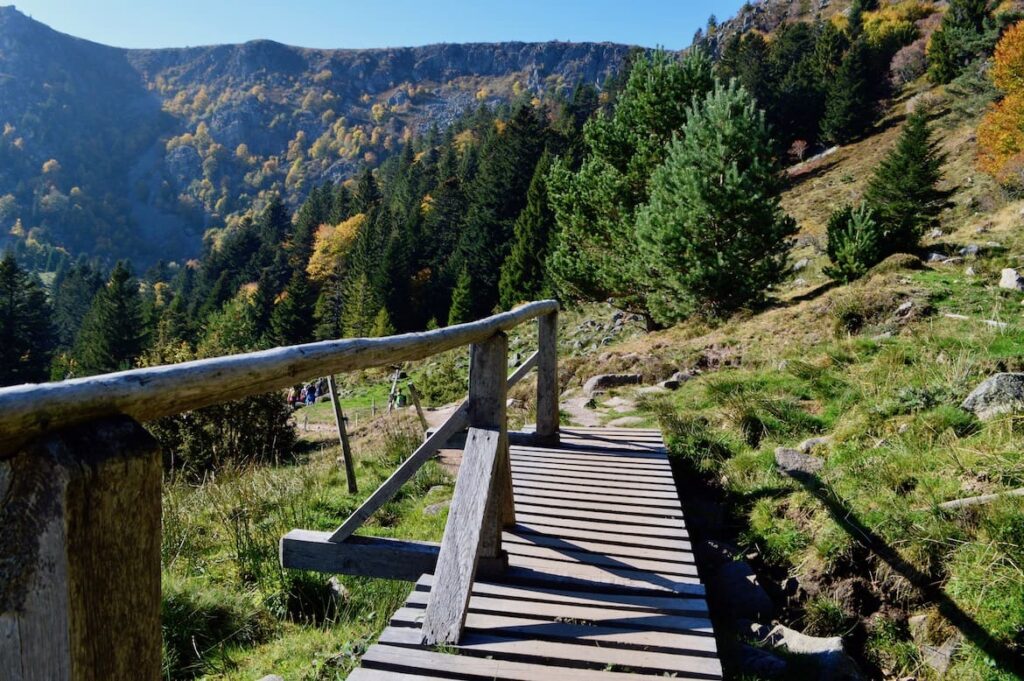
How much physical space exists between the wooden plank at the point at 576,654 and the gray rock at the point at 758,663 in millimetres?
780

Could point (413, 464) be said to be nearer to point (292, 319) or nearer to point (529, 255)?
point (529, 255)

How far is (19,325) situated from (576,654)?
5166 cm

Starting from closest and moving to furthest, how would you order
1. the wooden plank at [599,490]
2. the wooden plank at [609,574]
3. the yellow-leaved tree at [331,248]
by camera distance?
the wooden plank at [609,574] < the wooden plank at [599,490] < the yellow-leaved tree at [331,248]

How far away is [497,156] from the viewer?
48812mm

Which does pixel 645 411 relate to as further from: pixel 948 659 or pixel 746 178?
pixel 746 178

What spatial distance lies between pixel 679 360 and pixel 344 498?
613cm

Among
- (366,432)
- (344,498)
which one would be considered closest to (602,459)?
(344,498)

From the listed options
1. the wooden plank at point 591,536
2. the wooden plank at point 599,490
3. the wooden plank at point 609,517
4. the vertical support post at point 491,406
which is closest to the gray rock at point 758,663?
the wooden plank at point 591,536

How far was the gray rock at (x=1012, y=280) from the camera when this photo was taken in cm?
920

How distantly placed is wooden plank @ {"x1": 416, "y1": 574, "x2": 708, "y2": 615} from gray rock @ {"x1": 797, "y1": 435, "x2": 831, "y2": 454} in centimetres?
312

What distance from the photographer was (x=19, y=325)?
1657 inches

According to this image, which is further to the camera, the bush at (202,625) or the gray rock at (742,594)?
the gray rock at (742,594)

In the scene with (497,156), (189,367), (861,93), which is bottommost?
(189,367)

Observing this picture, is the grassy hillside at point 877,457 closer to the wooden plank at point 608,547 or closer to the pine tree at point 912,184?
the wooden plank at point 608,547
